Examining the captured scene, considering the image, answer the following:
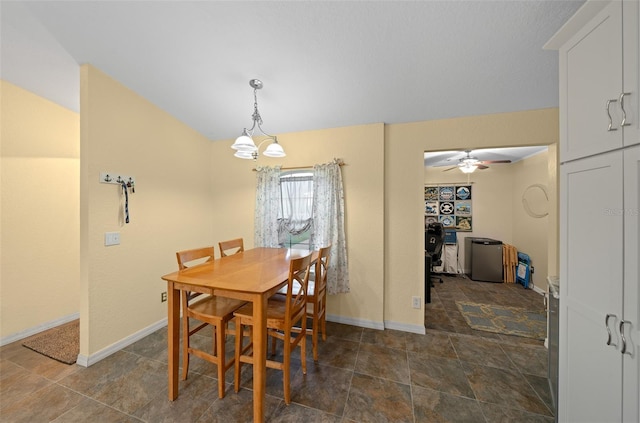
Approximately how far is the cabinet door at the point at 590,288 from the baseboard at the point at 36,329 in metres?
4.38

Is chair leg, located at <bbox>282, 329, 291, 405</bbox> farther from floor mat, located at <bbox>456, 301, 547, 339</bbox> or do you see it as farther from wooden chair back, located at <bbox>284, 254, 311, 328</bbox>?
floor mat, located at <bbox>456, 301, 547, 339</bbox>

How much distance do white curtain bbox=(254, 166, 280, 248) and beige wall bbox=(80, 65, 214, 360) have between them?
3.05ft

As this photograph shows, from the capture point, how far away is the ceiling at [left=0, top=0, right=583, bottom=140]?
1396 mm

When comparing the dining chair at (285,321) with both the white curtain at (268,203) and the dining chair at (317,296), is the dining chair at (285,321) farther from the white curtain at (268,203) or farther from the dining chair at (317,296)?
the white curtain at (268,203)

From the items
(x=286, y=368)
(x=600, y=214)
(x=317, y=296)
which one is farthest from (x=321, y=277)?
(x=600, y=214)

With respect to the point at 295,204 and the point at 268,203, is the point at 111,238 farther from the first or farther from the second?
the point at 295,204

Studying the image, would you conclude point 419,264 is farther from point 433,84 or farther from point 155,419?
point 155,419

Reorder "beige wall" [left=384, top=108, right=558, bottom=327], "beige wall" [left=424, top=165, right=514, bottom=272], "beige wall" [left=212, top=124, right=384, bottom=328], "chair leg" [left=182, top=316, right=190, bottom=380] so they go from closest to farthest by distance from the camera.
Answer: "chair leg" [left=182, top=316, right=190, bottom=380] < "beige wall" [left=384, top=108, right=558, bottom=327] < "beige wall" [left=212, top=124, right=384, bottom=328] < "beige wall" [left=424, top=165, right=514, bottom=272]

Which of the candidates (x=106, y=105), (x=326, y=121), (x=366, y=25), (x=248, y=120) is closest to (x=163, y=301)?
(x=106, y=105)

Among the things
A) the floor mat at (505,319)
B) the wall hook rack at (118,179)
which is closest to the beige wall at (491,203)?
the floor mat at (505,319)

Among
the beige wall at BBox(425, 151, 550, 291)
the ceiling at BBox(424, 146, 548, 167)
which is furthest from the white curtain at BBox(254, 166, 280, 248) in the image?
the beige wall at BBox(425, 151, 550, 291)

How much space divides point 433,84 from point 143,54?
2487 millimetres

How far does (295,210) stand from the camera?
2809mm

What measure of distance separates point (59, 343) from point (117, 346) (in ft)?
2.04
